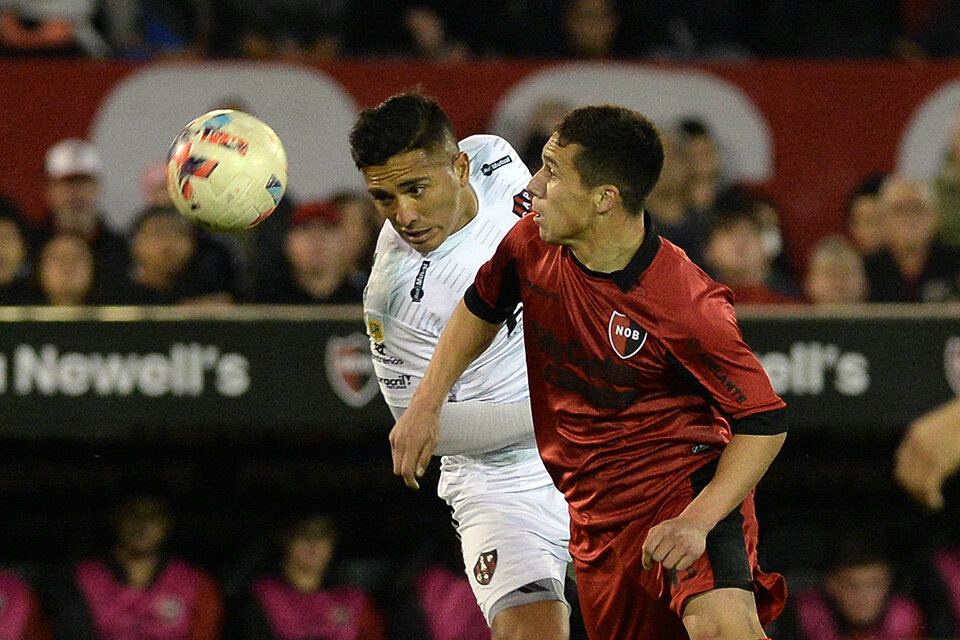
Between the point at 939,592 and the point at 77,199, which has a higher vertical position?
the point at 77,199

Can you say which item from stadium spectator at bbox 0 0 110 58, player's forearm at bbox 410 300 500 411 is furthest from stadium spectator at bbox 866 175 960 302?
stadium spectator at bbox 0 0 110 58

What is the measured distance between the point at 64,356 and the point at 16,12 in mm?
2101

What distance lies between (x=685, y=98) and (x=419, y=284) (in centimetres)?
310

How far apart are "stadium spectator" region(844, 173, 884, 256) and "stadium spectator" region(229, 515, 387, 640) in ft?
8.98

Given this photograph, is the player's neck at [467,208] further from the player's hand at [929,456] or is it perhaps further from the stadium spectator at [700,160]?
the stadium spectator at [700,160]

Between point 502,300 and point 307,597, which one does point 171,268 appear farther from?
point 502,300

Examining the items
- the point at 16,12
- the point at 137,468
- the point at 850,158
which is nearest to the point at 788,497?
the point at 850,158

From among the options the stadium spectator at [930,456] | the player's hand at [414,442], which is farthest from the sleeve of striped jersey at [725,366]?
the player's hand at [414,442]

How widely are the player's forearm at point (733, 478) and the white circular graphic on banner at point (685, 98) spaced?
12.2 ft

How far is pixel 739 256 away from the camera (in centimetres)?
628

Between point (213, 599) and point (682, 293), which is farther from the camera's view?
point (213, 599)

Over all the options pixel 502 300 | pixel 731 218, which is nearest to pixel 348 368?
→ pixel 731 218

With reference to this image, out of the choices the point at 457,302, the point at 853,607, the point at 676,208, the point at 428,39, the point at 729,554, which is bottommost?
the point at 853,607

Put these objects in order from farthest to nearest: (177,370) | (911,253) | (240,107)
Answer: (240,107), (911,253), (177,370)
